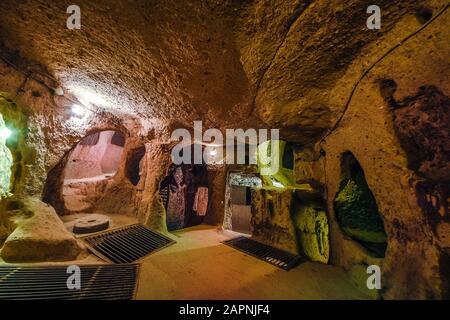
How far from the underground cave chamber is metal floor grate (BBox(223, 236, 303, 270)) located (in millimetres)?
48

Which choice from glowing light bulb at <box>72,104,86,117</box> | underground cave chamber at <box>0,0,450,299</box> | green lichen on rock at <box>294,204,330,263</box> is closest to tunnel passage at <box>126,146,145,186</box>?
underground cave chamber at <box>0,0,450,299</box>

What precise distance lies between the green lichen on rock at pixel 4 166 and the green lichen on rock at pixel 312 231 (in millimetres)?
5141

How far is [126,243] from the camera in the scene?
371 centimetres

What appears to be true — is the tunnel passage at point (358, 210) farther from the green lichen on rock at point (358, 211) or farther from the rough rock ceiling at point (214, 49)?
the rough rock ceiling at point (214, 49)

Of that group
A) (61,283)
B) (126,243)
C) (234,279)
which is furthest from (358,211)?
(126,243)

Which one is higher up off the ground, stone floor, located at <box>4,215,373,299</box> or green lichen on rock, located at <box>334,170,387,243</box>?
green lichen on rock, located at <box>334,170,387,243</box>

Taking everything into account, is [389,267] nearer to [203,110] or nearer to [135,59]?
[203,110]

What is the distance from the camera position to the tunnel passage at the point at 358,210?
103 inches

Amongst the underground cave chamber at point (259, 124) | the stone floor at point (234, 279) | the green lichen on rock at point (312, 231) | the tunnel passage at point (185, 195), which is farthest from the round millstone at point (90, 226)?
the green lichen on rock at point (312, 231)

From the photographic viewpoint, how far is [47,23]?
2.23 meters

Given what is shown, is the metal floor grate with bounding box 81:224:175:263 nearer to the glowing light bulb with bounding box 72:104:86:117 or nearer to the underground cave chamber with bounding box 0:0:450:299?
the underground cave chamber with bounding box 0:0:450:299

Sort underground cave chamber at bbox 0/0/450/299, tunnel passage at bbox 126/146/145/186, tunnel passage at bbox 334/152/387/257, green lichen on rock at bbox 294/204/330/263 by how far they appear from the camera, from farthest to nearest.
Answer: tunnel passage at bbox 126/146/145/186, green lichen on rock at bbox 294/204/330/263, tunnel passage at bbox 334/152/387/257, underground cave chamber at bbox 0/0/450/299

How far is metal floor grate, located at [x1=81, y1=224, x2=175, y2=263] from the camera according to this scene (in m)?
3.18

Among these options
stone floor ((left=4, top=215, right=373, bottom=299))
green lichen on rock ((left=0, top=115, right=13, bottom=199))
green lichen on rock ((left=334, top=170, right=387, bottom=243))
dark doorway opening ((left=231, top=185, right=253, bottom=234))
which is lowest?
dark doorway opening ((left=231, top=185, right=253, bottom=234))
